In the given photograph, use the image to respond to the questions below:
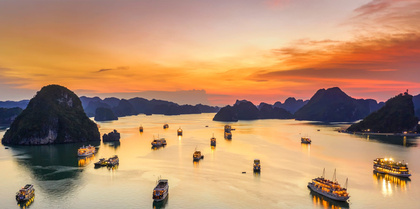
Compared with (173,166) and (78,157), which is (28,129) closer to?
(78,157)

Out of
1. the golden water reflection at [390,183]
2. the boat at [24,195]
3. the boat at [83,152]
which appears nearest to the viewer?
the boat at [24,195]

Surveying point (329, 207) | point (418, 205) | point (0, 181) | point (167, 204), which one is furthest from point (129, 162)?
point (418, 205)

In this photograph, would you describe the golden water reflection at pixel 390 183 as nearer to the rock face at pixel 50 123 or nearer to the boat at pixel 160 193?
the boat at pixel 160 193

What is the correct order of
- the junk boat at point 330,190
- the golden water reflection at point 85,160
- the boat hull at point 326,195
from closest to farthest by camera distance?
the boat hull at point 326,195 < the junk boat at point 330,190 < the golden water reflection at point 85,160

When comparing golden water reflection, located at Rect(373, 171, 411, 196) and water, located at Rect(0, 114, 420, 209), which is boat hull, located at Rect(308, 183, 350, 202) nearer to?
water, located at Rect(0, 114, 420, 209)

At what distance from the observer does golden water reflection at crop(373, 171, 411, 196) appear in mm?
76162

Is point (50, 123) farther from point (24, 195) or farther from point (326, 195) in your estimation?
point (326, 195)

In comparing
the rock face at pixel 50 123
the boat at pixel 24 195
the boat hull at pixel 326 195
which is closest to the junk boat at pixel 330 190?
the boat hull at pixel 326 195

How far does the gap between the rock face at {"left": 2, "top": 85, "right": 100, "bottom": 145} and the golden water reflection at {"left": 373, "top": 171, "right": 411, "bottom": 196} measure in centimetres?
14806

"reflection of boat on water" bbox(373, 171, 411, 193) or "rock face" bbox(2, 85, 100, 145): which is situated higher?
"rock face" bbox(2, 85, 100, 145)

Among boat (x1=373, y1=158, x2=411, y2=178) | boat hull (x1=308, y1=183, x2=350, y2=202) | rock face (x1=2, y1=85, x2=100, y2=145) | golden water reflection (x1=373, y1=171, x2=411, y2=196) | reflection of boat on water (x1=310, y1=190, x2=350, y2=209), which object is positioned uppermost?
rock face (x1=2, y1=85, x2=100, y2=145)

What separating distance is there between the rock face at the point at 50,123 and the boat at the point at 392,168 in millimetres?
147749

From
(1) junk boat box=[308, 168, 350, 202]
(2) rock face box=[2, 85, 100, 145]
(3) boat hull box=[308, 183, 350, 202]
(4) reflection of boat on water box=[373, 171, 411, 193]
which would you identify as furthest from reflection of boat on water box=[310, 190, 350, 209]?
(2) rock face box=[2, 85, 100, 145]

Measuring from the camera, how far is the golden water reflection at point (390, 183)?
7616cm
